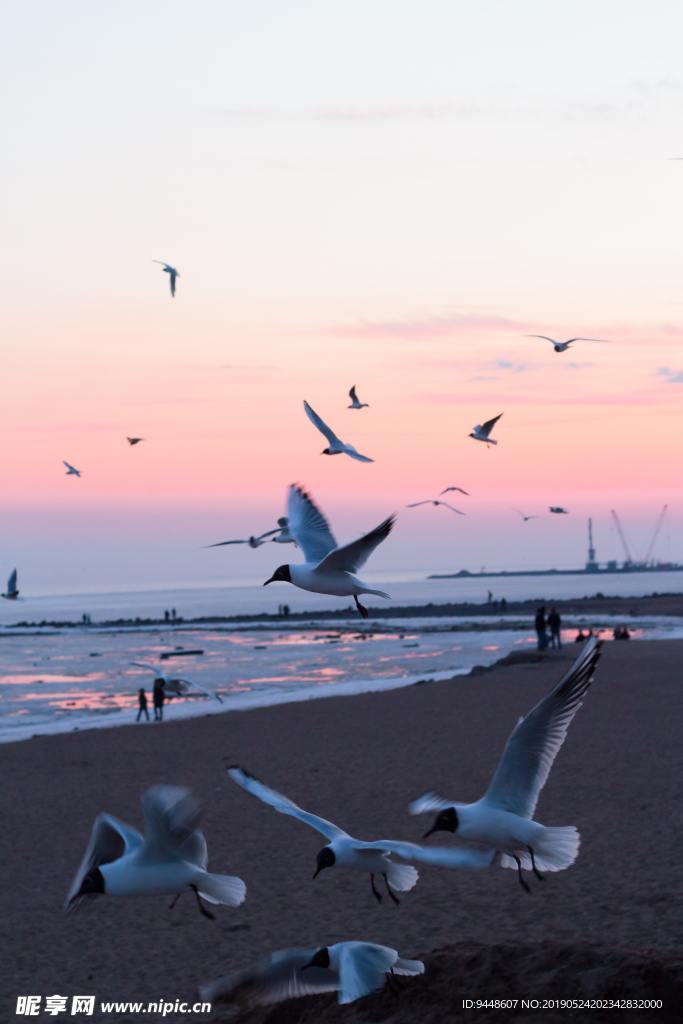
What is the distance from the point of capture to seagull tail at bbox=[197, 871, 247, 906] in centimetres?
692

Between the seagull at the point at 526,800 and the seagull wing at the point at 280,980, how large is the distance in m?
1.92

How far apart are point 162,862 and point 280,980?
2.34 meters

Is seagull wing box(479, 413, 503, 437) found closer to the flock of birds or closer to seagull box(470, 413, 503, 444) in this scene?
seagull box(470, 413, 503, 444)

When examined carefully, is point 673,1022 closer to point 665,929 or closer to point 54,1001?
point 665,929

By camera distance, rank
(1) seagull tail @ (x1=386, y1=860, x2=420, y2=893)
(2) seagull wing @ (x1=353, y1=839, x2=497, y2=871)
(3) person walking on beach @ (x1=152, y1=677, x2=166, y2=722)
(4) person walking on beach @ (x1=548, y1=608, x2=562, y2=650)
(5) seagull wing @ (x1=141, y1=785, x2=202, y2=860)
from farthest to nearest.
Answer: (4) person walking on beach @ (x1=548, y1=608, x2=562, y2=650) → (3) person walking on beach @ (x1=152, y1=677, x2=166, y2=722) → (1) seagull tail @ (x1=386, y1=860, x2=420, y2=893) → (5) seagull wing @ (x1=141, y1=785, x2=202, y2=860) → (2) seagull wing @ (x1=353, y1=839, x2=497, y2=871)

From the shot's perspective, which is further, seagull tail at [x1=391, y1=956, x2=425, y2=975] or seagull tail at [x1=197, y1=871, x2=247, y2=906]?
seagull tail at [x1=391, y1=956, x2=425, y2=975]

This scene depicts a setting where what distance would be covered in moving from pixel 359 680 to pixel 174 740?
21.2m

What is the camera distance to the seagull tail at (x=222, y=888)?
6918 mm

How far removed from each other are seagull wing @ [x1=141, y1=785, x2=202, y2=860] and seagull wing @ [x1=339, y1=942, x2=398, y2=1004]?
172 centimetres

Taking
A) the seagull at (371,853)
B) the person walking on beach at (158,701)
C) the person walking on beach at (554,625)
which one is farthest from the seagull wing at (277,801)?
the person walking on beach at (554,625)

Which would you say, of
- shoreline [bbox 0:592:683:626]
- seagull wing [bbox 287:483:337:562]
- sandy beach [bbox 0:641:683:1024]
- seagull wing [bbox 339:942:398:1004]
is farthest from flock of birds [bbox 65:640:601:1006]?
shoreline [bbox 0:592:683:626]

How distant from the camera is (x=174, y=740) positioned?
98.4 feet

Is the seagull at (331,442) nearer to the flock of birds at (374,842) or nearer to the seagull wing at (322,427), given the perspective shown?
the seagull wing at (322,427)

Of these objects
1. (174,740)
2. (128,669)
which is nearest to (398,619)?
(128,669)
